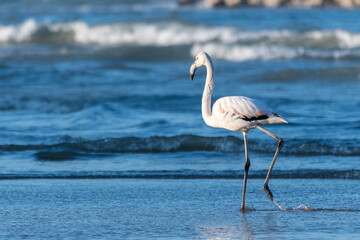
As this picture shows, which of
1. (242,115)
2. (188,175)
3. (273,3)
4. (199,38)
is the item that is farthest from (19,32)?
(242,115)

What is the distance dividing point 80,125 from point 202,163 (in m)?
2.85

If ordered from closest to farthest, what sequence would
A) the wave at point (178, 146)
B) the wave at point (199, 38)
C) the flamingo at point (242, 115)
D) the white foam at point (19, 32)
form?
the flamingo at point (242, 115) < the wave at point (178, 146) < the wave at point (199, 38) < the white foam at point (19, 32)

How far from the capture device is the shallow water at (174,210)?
4945mm

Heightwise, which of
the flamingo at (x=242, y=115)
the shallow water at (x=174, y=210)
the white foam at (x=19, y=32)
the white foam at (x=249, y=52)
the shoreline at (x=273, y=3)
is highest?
the shoreline at (x=273, y=3)

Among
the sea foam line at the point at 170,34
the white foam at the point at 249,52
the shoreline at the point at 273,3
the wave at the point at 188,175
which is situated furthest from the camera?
the shoreline at the point at 273,3

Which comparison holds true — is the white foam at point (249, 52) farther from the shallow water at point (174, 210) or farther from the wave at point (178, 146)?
the shallow water at point (174, 210)

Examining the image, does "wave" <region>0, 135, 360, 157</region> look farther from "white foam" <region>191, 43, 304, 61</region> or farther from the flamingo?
"white foam" <region>191, 43, 304, 61</region>

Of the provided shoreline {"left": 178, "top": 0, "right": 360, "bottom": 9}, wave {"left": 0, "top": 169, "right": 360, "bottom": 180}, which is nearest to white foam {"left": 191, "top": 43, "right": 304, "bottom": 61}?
wave {"left": 0, "top": 169, "right": 360, "bottom": 180}

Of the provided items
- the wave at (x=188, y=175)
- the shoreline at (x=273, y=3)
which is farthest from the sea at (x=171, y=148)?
the shoreline at (x=273, y=3)

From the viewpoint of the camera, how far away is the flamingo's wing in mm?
5594

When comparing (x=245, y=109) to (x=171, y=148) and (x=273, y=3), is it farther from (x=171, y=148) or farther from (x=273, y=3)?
(x=273, y=3)

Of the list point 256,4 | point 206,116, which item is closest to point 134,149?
point 206,116

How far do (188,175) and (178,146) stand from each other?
1.38 metres

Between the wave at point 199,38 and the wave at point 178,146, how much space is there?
11.0 m
